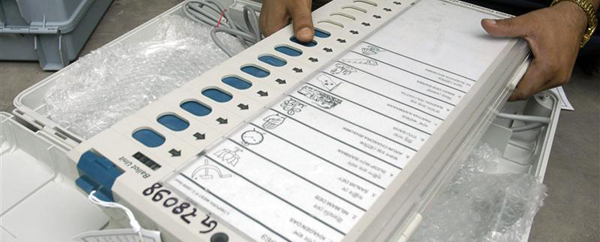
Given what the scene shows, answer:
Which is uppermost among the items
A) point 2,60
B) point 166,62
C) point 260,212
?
point 260,212

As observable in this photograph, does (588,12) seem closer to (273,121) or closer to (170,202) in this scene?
(273,121)

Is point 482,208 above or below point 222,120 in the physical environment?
below

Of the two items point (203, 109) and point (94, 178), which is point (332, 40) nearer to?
point (203, 109)

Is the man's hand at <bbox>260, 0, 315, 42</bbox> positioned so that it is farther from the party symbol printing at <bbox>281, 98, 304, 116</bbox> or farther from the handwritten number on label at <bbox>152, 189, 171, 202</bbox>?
the handwritten number on label at <bbox>152, 189, 171, 202</bbox>

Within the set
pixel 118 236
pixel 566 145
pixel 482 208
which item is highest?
pixel 118 236

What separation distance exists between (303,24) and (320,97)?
13 centimetres

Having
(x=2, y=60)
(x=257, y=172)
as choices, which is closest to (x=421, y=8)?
(x=257, y=172)

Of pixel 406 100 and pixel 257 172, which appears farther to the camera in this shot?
pixel 406 100

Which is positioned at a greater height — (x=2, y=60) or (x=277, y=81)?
(x=277, y=81)

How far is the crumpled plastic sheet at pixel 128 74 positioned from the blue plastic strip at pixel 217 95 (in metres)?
0.21

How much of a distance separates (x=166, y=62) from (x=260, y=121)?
0.35 meters

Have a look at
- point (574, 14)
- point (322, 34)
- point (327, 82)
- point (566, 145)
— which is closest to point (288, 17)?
point (322, 34)

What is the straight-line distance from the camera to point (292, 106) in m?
0.45

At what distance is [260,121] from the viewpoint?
0.43 m
